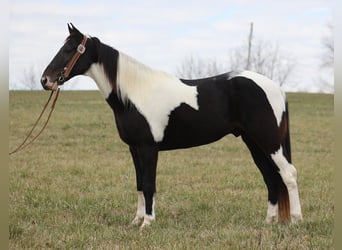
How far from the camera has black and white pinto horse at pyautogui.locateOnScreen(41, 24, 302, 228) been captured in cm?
505

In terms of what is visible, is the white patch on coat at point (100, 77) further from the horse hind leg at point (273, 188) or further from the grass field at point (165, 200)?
the horse hind leg at point (273, 188)

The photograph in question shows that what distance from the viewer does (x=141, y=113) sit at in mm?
5055

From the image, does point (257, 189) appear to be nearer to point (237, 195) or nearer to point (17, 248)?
point (237, 195)

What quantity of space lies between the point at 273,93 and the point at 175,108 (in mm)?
1144

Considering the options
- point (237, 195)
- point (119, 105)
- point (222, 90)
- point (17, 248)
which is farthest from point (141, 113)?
point (237, 195)

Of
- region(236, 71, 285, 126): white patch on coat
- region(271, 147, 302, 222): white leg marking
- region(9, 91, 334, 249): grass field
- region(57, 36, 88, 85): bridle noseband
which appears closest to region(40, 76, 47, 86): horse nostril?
region(57, 36, 88, 85): bridle noseband

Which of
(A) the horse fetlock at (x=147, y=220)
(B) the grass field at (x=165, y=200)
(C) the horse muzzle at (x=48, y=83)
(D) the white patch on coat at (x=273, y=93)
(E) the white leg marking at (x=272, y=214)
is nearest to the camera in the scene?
(B) the grass field at (x=165, y=200)

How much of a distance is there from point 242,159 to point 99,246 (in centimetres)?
727

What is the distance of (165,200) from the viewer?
6414 millimetres

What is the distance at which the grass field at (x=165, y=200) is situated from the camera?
4.43 meters

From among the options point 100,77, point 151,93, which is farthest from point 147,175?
point 100,77

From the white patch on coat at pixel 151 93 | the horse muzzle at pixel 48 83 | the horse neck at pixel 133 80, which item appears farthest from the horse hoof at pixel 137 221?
the horse muzzle at pixel 48 83

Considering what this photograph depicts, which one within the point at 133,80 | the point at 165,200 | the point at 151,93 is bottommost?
the point at 165,200

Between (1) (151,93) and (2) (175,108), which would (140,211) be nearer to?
(2) (175,108)
